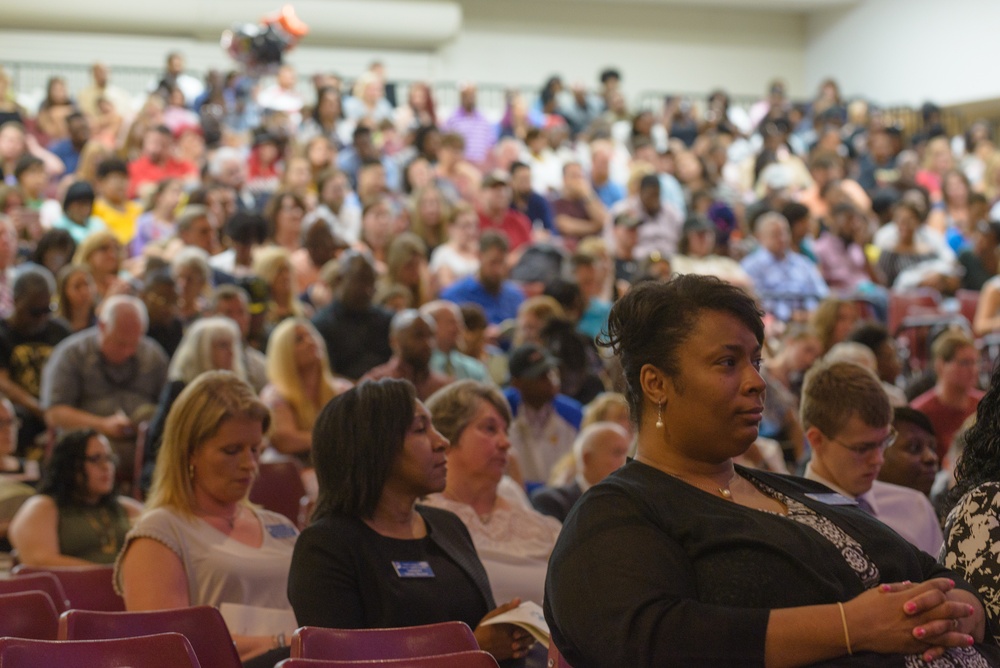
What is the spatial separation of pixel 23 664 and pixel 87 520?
2061mm

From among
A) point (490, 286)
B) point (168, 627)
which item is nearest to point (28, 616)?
point (168, 627)

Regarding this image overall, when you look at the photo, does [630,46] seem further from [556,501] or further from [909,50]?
[556,501]

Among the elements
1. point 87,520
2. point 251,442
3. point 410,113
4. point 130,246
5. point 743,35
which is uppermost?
point 743,35

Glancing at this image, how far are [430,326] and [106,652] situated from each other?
3291mm

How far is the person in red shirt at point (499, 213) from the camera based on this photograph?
9.07 meters

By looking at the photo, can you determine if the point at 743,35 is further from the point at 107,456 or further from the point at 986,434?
the point at 986,434

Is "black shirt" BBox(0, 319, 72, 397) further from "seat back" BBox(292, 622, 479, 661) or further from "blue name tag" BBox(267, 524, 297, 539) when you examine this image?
"seat back" BBox(292, 622, 479, 661)

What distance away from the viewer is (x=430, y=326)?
17.9ft

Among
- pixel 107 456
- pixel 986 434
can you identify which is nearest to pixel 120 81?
pixel 107 456

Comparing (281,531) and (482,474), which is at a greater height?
(482,474)

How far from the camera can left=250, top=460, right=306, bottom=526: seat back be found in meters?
4.27

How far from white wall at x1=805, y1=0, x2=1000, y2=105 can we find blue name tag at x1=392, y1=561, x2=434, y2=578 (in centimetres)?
1420

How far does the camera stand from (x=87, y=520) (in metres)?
4.16

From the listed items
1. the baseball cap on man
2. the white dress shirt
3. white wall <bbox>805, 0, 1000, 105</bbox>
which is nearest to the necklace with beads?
the white dress shirt
